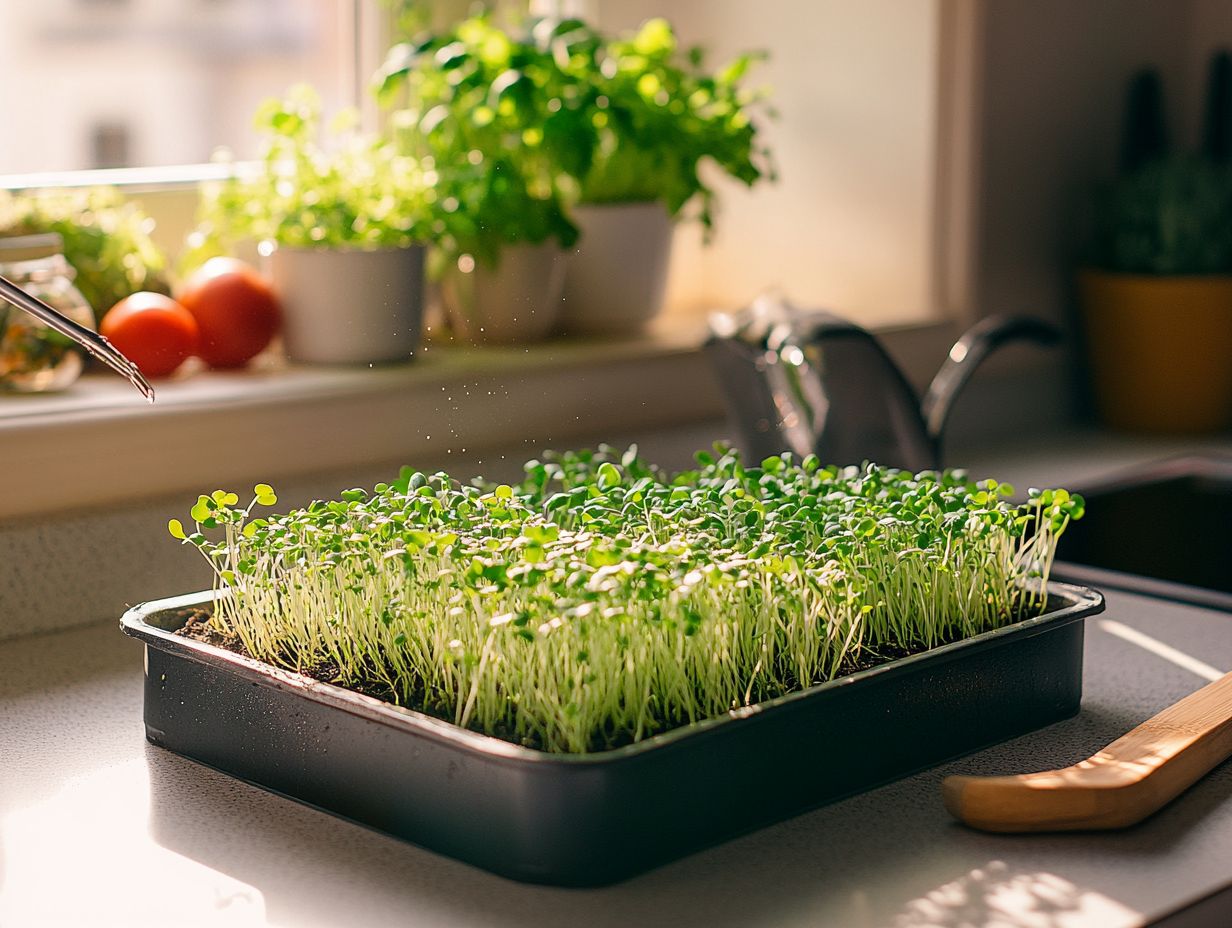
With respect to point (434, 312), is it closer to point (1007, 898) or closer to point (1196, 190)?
point (1196, 190)

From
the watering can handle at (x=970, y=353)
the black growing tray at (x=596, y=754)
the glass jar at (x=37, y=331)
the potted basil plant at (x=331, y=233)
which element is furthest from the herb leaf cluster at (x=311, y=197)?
the black growing tray at (x=596, y=754)

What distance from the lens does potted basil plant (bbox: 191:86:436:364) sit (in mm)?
1494

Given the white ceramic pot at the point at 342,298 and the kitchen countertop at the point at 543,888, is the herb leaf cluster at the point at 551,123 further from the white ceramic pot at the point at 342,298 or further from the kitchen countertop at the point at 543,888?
the kitchen countertop at the point at 543,888

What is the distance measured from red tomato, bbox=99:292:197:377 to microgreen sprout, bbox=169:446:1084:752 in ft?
1.49

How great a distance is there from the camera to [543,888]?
0.73m

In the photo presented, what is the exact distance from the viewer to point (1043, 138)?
6.61 ft

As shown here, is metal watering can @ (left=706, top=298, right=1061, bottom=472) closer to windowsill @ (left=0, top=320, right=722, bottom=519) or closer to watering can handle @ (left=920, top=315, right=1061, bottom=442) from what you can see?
watering can handle @ (left=920, top=315, right=1061, bottom=442)

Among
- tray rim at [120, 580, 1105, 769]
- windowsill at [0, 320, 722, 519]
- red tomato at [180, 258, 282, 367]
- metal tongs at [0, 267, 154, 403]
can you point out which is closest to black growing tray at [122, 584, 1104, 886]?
tray rim at [120, 580, 1105, 769]

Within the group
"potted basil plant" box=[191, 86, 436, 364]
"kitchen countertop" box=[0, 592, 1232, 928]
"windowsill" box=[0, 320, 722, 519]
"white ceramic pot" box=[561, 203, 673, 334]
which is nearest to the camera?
"kitchen countertop" box=[0, 592, 1232, 928]

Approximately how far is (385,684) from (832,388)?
655mm

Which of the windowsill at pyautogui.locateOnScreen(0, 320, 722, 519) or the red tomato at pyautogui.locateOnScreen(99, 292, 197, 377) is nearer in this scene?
the windowsill at pyautogui.locateOnScreen(0, 320, 722, 519)

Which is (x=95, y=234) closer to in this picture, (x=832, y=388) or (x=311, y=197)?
(x=311, y=197)

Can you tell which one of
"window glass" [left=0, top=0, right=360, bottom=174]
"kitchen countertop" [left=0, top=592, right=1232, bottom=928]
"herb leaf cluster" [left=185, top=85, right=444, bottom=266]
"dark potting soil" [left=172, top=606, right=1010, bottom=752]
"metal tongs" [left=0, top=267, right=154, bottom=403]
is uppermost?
"window glass" [left=0, top=0, right=360, bottom=174]

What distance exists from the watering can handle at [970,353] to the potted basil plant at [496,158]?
42 centimetres
